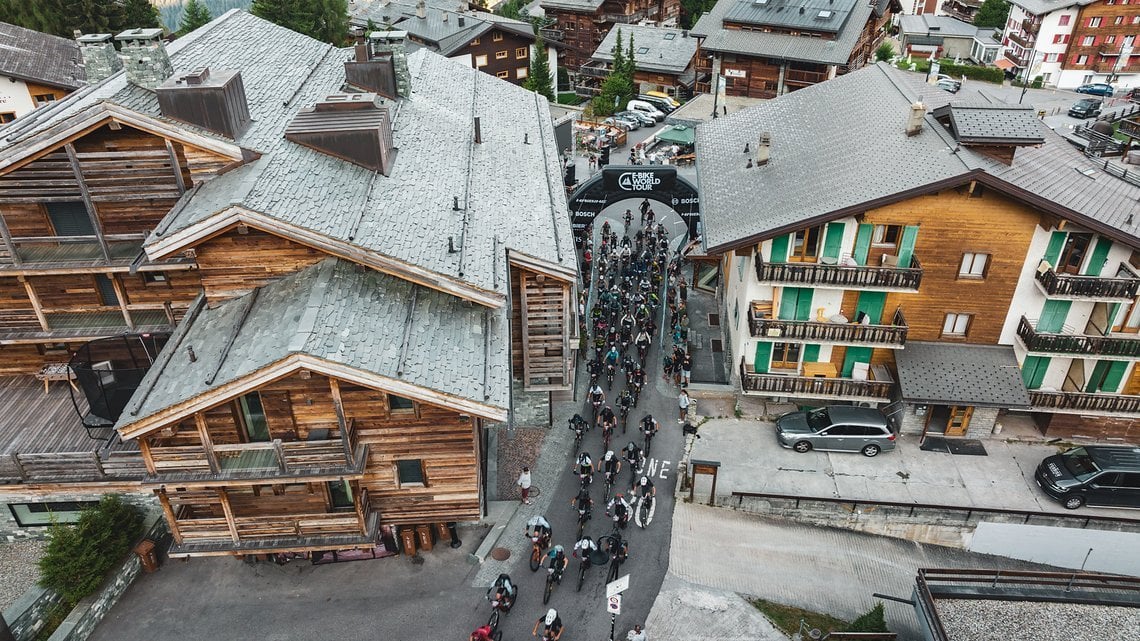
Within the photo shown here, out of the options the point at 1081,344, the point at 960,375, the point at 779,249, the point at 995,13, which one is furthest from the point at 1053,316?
the point at 995,13

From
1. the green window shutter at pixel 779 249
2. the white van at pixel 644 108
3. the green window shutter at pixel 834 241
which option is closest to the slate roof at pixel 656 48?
the white van at pixel 644 108

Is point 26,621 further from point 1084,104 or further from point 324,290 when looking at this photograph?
point 1084,104

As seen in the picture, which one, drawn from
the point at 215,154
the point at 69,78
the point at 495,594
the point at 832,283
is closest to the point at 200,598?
the point at 495,594

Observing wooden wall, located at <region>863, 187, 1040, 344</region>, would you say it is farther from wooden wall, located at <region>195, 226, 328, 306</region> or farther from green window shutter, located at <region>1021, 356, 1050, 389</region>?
wooden wall, located at <region>195, 226, 328, 306</region>

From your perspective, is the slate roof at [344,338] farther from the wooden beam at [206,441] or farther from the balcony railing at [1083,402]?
the balcony railing at [1083,402]

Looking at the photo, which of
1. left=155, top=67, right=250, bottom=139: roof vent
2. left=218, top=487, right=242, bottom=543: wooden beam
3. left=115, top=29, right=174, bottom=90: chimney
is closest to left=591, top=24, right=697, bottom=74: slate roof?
left=115, top=29, right=174, bottom=90: chimney

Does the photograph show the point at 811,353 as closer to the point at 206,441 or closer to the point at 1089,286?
the point at 1089,286
